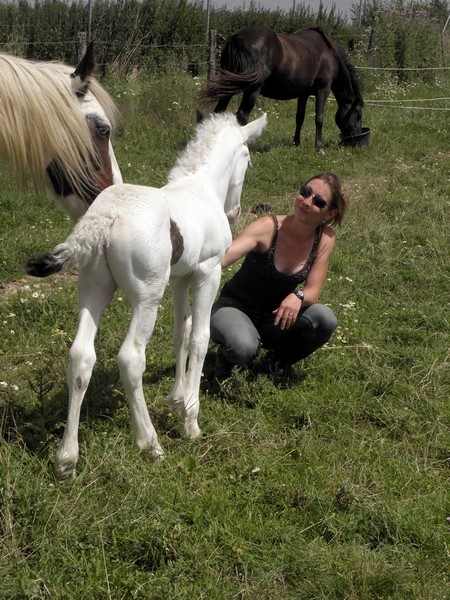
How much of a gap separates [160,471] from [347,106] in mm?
9512

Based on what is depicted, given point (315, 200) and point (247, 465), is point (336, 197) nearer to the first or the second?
point (315, 200)

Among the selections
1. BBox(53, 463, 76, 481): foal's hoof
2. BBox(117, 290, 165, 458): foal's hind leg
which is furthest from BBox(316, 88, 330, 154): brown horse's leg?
BBox(53, 463, 76, 481): foal's hoof

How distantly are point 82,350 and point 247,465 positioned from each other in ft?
3.26

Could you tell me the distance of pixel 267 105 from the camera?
516 inches

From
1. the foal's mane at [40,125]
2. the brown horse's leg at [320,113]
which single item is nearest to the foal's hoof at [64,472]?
the foal's mane at [40,125]

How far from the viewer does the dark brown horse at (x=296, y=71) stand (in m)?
10.2

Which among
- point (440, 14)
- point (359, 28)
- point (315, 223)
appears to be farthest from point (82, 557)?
point (440, 14)

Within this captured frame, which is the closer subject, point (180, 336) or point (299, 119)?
point (180, 336)

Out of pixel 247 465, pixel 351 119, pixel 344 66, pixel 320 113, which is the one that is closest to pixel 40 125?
pixel 247 465

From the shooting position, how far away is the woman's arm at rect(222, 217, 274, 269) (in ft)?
13.5

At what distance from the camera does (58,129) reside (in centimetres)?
361

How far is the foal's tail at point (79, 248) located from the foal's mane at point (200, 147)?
99 centimetres

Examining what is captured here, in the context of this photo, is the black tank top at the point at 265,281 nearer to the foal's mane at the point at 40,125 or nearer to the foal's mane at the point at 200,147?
the foal's mane at the point at 200,147

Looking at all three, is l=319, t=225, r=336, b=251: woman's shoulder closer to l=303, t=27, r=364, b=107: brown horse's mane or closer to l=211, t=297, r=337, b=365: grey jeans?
l=211, t=297, r=337, b=365: grey jeans
